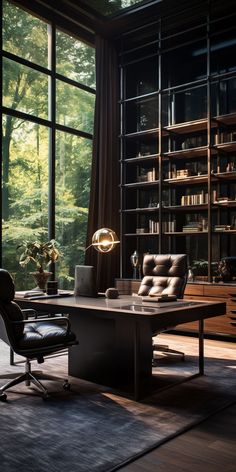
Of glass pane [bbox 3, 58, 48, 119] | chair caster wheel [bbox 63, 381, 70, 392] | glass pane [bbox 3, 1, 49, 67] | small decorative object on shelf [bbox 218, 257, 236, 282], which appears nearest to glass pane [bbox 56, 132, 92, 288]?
glass pane [bbox 3, 58, 48, 119]

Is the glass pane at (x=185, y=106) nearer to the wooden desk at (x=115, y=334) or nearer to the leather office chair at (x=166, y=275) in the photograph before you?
the leather office chair at (x=166, y=275)

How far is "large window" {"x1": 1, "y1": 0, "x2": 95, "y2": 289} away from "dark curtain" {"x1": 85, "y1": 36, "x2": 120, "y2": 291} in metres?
0.19

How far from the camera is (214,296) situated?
17.6ft

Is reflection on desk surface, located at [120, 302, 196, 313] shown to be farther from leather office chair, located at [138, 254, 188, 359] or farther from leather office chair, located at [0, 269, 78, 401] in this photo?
leather office chair, located at [138, 254, 188, 359]

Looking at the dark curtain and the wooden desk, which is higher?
the dark curtain

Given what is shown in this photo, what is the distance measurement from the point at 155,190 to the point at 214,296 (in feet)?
6.78

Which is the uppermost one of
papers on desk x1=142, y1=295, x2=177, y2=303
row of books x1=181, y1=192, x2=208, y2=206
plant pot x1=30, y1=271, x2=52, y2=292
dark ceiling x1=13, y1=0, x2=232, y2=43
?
dark ceiling x1=13, y1=0, x2=232, y2=43

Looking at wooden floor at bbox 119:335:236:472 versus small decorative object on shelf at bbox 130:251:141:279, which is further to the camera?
small decorative object on shelf at bbox 130:251:141:279

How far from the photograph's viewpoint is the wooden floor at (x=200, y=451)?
2070 mm

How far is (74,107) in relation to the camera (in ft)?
21.7

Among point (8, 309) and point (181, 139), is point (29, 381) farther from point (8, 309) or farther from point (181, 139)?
point (181, 139)

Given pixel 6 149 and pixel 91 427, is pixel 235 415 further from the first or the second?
pixel 6 149

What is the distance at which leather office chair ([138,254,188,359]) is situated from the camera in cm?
400

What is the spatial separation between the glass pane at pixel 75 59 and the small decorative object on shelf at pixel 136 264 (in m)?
2.71
